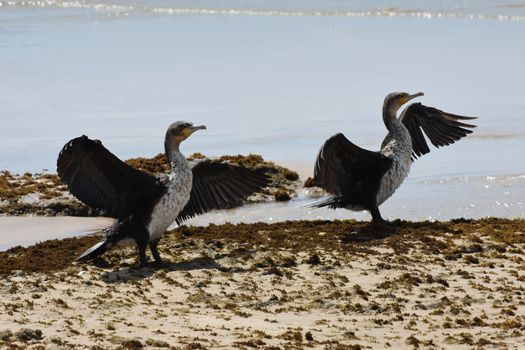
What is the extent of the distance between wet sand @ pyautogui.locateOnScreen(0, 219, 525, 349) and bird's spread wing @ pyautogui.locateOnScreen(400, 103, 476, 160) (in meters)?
2.08

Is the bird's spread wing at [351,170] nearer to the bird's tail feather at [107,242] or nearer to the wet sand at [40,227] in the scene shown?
the bird's tail feather at [107,242]

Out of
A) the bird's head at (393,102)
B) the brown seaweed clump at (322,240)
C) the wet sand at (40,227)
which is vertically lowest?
the wet sand at (40,227)

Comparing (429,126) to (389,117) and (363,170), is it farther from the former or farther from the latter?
(363,170)

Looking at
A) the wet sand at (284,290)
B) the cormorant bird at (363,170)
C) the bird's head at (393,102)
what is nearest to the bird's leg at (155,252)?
the wet sand at (284,290)

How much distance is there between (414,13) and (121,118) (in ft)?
68.4

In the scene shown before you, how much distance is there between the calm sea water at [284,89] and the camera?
16.3 metres

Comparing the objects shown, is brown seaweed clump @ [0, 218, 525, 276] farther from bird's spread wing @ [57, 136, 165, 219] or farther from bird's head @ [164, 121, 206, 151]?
bird's head @ [164, 121, 206, 151]

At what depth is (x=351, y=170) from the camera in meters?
13.1

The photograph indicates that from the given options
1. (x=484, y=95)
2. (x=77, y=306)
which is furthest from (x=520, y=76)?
(x=77, y=306)

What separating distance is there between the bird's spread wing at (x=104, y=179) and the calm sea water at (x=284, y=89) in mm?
2989

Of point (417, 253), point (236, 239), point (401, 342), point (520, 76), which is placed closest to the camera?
point (401, 342)

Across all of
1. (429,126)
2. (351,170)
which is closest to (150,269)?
(351,170)

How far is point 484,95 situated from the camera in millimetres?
21734

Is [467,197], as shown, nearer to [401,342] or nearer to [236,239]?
[236,239]
